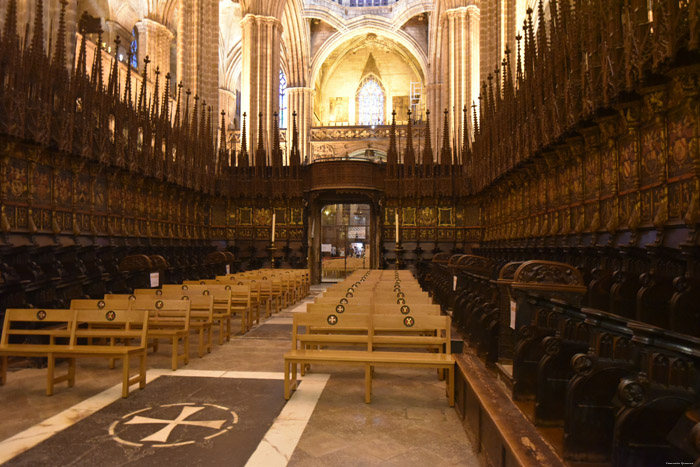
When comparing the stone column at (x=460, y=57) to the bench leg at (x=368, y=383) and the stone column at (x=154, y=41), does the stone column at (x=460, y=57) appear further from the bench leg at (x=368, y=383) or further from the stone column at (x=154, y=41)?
the bench leg at (x=368, y=383)

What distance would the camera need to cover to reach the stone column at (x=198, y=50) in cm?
1766

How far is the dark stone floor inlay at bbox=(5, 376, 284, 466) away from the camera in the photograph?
2.93 metres

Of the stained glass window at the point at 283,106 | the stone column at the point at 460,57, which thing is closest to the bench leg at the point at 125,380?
the stone column at the point at 460,57

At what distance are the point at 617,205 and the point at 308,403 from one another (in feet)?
15.5

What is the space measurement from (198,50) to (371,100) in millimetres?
25790

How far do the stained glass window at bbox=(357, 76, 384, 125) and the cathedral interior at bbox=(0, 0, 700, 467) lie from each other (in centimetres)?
2623

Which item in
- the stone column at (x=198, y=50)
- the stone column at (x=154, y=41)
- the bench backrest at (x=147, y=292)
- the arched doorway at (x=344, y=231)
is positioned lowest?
the bench backrest at (x=147, y=292)

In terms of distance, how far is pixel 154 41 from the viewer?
23.8m

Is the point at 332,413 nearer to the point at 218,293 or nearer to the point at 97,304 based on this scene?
the point at 97,304

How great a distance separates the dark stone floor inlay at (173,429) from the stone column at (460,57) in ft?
66.5

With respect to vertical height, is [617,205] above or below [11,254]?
above

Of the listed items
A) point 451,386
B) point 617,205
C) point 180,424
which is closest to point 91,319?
point 180,424

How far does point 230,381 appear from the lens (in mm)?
4676

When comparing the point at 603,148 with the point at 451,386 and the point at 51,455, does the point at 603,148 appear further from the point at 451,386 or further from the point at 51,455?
the point at 51,455
